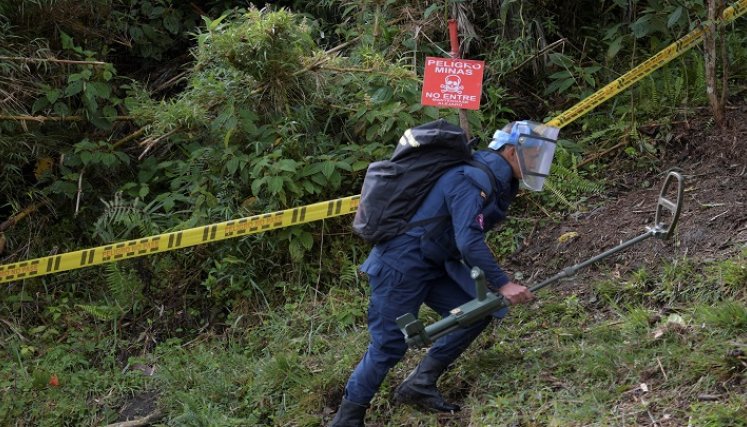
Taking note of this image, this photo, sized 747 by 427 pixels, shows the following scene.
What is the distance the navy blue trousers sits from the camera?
480 centimetres

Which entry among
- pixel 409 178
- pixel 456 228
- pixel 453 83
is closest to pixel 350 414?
pixel 456 228

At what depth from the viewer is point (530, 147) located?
4.86m

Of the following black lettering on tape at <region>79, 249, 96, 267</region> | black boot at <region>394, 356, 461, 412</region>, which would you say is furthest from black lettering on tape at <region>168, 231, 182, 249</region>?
black boot at <region>394, 356, 461, 412</region>

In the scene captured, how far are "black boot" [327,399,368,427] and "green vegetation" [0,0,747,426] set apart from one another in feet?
1.00

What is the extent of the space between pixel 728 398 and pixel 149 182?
4.78 m

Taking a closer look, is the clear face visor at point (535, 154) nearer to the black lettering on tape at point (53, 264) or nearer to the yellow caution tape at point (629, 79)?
the yellow caution tape at point (629, 79)

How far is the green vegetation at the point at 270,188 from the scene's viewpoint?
17.7 ft

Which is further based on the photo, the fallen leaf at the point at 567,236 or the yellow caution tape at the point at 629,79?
the yellow caution tape at the point at 629,79

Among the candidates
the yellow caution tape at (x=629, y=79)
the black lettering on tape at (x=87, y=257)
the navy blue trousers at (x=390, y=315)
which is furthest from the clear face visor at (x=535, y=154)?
the black lettering on tape at (x=87, y=257)

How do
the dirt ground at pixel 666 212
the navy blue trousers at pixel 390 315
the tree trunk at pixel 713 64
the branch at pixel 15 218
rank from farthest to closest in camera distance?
the branch at pixel 15 218 → the tree trunk at pixel 713 64 → the dirt ground at pixel 666 212 → the navy blue trousers at pixel 390 315

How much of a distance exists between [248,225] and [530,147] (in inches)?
94.7

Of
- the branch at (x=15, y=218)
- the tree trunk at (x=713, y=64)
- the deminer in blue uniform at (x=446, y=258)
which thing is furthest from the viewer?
the branch at (x=15, y=218)

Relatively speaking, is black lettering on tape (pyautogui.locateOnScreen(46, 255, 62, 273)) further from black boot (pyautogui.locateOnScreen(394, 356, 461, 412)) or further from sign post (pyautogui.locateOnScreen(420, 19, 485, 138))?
black boot (pyautogui.locateOnScreen(394, 356, 461, 412))

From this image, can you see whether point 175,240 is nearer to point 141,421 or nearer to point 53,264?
point 53,264
